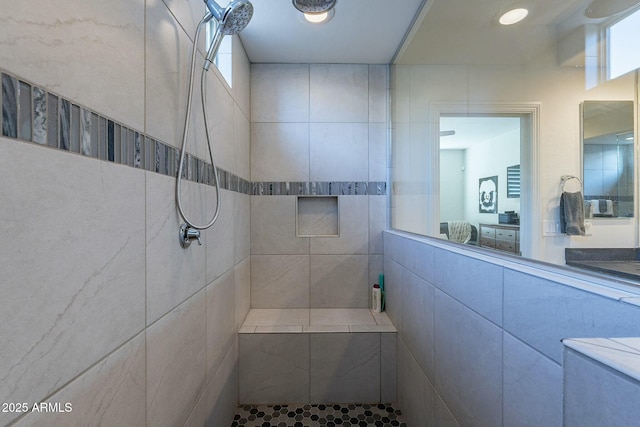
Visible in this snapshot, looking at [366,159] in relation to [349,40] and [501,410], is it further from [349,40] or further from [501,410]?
[501,410]

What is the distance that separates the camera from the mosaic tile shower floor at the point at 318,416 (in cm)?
155

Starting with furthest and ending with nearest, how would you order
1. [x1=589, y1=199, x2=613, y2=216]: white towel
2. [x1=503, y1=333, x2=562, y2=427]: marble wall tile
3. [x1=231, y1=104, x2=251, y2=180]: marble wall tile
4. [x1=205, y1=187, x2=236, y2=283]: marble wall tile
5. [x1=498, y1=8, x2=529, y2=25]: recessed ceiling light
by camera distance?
[x1=231, y1=104, x2=251, y2=180]: marble wall tile < [x1=205, y1=187, x2=236, y2=283]: marble wall tile < [x1=498, y1=8, x2=529, y2=25]: recessed ceiling light < [x1=589, y1=199, x2=613, y2=216]: white towel < [x1=503, y1=333, x2=562, y2=427]: marble wall tile

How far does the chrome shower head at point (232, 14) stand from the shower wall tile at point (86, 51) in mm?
338

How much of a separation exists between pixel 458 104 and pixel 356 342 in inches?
57.8

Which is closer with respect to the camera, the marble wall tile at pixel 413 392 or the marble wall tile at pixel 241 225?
the marble wall tile at pixel 413 392

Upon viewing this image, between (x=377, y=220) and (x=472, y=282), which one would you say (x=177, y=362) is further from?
(x=377, y=220)

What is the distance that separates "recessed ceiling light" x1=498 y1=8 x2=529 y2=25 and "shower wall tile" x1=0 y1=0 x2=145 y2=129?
126 centimetres

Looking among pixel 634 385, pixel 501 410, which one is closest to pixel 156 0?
pixel 634 385

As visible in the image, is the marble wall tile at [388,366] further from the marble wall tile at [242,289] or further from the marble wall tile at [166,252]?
the marble wall tile at [166,252]

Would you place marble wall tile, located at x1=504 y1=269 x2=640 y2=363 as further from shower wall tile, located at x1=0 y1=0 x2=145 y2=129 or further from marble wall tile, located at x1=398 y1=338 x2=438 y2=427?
shower wall tile, located at x1=0 y1=0 x2=145 y2=129

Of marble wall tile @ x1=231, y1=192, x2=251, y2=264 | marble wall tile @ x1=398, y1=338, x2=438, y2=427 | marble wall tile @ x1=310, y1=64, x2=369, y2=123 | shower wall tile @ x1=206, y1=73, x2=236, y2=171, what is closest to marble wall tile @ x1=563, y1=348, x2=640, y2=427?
marble wall tile @ x1=398, y1=338, x2=438, y2=427

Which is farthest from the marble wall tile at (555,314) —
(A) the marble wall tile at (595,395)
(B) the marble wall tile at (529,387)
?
(A) the marble wall tile at (595,395)

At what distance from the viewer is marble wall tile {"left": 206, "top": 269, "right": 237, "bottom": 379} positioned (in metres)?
1.21

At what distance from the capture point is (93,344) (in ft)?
1.82
